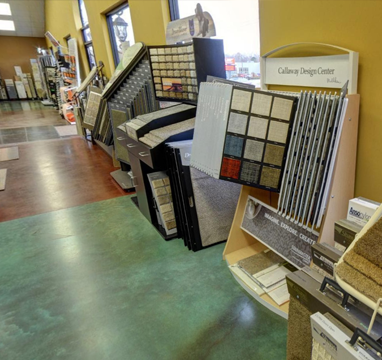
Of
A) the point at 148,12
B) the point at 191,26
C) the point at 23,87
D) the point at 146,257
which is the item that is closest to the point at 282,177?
the point at 146,257

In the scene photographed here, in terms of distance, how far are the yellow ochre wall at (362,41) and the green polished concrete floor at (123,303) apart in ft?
3.25

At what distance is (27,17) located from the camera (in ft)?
43.9

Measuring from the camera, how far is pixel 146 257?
2365 mm

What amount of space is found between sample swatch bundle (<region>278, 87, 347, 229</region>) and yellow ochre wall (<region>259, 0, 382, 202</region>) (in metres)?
0.31

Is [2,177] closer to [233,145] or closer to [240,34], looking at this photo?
[240,34]

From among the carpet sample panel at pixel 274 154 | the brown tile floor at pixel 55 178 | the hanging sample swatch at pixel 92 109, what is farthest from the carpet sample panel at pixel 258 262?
the hanging sample swatch at pixel 92 109

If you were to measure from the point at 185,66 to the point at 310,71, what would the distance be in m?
1.07

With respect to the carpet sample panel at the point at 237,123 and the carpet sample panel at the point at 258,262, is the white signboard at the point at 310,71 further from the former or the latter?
the carpet sample panel at the point at 258,262

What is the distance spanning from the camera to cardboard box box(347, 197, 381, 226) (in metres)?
1.32

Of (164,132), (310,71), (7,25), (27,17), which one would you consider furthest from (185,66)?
(7,25)

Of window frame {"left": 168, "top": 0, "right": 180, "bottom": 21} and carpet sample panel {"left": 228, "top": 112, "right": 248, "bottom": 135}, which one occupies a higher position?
window frame {"left": 168, "top": 0, "right": 180, "bottom": 21}

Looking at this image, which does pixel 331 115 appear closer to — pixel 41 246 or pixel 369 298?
pixel 369 298

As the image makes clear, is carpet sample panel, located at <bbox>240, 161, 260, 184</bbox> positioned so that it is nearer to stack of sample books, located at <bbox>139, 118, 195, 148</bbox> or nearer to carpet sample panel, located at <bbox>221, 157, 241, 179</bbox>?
carpet sample panel, located at <bbox>221, 157, 241, 179</bbox>

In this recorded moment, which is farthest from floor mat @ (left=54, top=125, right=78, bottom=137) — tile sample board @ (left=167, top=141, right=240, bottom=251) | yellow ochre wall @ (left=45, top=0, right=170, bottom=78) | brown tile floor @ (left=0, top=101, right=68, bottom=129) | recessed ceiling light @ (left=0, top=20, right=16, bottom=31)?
recessed ceiling light @ (left=0, top=20, right=16, bottom=31)
